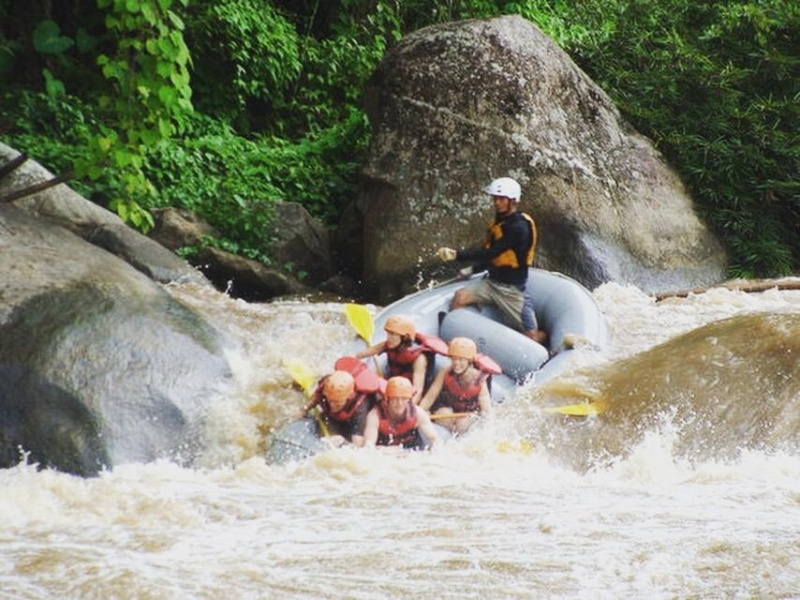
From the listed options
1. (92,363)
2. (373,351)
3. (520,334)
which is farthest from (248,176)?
(92,363)

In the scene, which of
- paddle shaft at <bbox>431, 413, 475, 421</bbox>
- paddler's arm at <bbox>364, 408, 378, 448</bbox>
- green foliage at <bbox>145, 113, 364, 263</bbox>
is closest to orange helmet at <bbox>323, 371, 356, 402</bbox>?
paddler's arm at <bbox>364, 408, 378, 448</bbox>

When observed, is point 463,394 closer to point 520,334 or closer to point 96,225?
point 520,334

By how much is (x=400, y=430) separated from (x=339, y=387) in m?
0.37

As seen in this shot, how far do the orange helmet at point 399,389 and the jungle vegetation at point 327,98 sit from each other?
13.5 ft

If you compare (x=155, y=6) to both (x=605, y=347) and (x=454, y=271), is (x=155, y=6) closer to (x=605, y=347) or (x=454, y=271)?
(x=605, y=347)

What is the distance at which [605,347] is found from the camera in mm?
7152

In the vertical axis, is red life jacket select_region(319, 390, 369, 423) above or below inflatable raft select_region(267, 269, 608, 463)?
below

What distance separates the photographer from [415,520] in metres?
4.56

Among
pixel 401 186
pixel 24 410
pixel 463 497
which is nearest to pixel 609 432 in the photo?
pixel 463 497

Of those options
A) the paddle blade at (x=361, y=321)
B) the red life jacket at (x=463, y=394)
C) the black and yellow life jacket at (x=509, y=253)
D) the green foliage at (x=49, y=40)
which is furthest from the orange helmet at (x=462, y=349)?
the green foliage at (x=49, y=40)

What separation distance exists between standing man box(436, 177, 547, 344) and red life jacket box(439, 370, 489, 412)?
1205mm

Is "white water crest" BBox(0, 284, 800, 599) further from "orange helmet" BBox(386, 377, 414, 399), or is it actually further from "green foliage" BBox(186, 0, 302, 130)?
"green foliage" BBox(186, 0, 302, 130)

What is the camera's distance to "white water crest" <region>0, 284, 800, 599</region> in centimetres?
391

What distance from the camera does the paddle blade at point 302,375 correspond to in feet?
21.3
